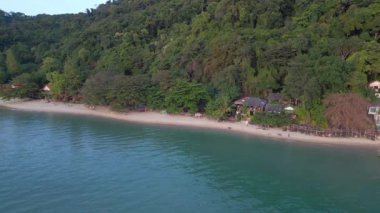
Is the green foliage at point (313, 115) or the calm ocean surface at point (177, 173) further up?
the green foliage at point (313, 115)

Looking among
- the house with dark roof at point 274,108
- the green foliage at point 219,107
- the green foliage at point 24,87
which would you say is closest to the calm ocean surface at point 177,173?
the green foliage at point 219,107

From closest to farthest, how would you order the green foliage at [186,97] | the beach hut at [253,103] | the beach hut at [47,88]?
1. the beach hut at [253,103]
2. the green foliage at [186,97]
3. the beach hut at [47,88]

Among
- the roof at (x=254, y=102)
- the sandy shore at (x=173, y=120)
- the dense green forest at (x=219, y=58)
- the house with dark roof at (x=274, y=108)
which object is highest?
the dense green forest at (x=219, y=58)

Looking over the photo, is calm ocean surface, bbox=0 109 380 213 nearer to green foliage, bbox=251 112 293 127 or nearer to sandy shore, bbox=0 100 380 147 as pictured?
sandy shore, bbox=0 100 380 147

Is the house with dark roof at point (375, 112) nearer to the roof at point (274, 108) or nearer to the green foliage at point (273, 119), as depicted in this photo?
the green foliage at point (273, 119)

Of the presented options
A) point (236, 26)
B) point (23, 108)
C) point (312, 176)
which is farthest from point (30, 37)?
point (312, 176)
